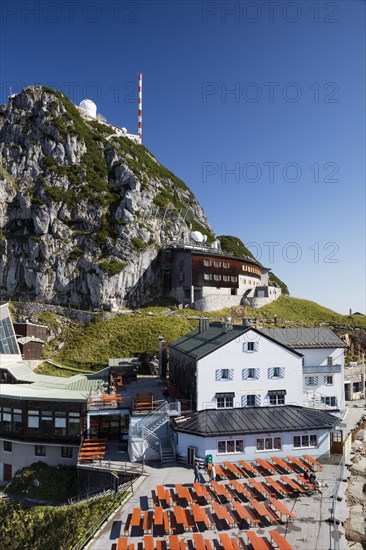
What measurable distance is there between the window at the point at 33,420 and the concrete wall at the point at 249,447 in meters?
11.6

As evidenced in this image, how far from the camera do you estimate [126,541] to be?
57.7 feet

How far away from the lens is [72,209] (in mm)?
93625

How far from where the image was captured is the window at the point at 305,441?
29969 millimetres

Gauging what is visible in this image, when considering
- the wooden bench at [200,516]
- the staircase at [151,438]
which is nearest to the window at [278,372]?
the staircase at [151,438]

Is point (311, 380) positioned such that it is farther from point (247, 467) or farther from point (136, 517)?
point (136, 517)

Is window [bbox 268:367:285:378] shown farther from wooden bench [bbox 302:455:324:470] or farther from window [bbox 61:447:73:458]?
window [bbox 61:447:73:458]

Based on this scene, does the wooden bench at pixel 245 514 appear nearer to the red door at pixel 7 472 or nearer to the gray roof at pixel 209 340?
the gray roof at pixel 209 340

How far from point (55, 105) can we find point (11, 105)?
12.5m

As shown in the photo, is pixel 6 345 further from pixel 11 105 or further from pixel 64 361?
pixel 11 105

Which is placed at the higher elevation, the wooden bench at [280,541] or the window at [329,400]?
the window at [329,400]

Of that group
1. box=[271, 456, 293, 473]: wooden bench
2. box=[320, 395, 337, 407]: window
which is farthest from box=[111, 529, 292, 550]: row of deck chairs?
box=[320, 395, 337, 407]: window

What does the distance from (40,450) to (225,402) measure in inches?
624

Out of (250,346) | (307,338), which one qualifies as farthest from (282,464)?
(307,338)

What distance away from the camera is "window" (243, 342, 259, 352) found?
3275cm
